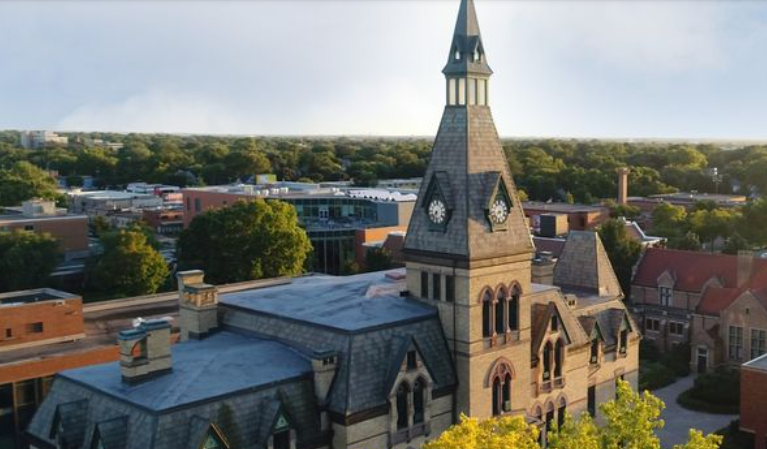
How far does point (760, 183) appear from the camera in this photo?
573ft

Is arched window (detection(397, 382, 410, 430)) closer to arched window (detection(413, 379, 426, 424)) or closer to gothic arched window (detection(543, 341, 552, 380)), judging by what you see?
arched window (detection(413, 379, 426, 424))

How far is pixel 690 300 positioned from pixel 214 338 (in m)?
51.3

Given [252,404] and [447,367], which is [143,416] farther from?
[447,367]

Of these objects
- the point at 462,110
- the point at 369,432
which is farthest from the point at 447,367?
the point at 462,110

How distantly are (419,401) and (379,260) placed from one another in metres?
57.4

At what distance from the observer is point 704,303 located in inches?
2867

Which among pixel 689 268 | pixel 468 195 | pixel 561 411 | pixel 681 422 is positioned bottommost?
pixel 681 422

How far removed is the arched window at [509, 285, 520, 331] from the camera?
4119 cm

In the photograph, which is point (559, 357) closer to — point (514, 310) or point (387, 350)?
point (514, 310)

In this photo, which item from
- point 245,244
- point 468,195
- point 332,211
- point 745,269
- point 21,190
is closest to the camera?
point 468,195

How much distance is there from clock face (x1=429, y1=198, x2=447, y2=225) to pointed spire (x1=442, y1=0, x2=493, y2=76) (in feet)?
21.7

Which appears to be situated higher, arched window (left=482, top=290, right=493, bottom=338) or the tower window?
the tower window

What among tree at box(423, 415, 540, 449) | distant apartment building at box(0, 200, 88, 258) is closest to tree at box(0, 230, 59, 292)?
distant apartment building at box(0, 200, 88, 258)

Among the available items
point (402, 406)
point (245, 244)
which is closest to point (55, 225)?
point (245, 244)
